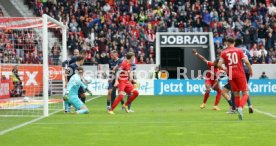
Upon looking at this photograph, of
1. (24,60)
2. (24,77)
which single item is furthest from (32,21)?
(24,77)

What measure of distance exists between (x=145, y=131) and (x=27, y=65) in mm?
16657

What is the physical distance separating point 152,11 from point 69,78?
63.2 feet

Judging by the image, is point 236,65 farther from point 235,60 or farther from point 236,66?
point 235,60

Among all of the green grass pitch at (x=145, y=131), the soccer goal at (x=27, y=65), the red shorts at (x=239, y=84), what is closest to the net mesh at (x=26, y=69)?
the soccer goal at (x=27, y=65)

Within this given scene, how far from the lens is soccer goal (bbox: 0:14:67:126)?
2219 cm

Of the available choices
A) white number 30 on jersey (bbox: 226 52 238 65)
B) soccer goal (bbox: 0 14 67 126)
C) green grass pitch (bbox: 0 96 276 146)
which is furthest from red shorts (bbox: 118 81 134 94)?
white number 30 on jersey (bbox: 226 52 238 65)

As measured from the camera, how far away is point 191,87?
35188 mm

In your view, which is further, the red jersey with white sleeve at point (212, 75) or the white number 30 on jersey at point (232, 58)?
the red jersey with white sleeve at point (212, 75)

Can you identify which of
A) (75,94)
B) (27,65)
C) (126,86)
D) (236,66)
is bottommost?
(75,94)

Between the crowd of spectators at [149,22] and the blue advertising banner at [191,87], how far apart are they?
2.55 meters

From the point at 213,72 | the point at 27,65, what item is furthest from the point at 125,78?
the point at 27,65

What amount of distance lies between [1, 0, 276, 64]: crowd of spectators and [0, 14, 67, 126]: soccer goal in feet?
17.5

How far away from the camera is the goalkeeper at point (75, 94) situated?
1972 cm

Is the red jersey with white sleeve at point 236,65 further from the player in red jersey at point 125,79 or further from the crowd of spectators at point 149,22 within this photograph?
the crowd of spectators at point 149,22
